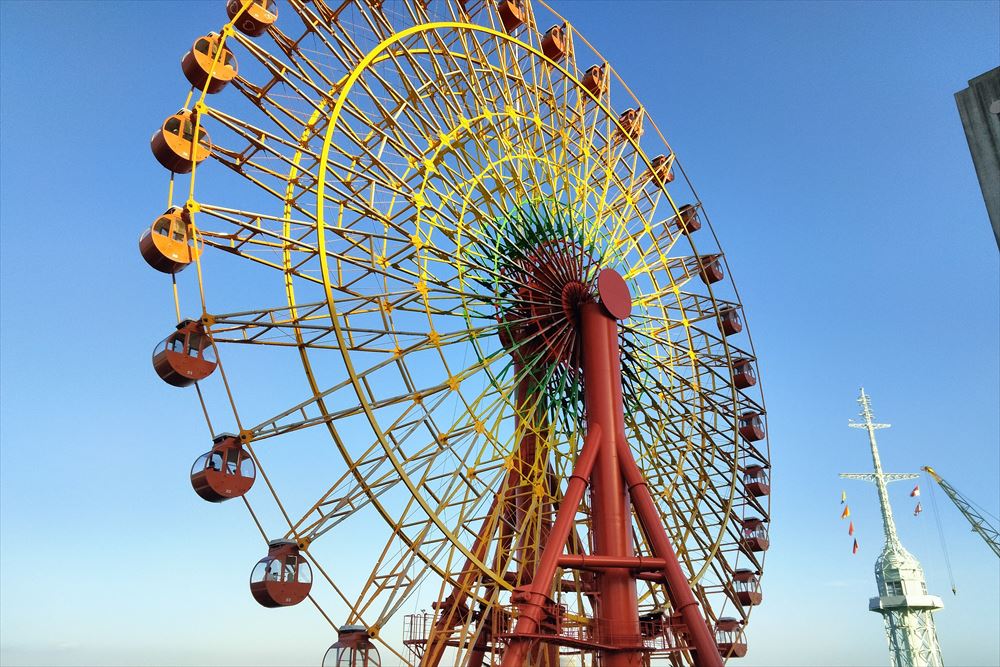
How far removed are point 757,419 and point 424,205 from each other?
14.2 m

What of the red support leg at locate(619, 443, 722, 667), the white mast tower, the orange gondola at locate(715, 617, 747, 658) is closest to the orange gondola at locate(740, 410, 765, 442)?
the orange gondola at locate(715, 617, 747, 658)

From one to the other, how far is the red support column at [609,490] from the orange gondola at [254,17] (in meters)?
9.50

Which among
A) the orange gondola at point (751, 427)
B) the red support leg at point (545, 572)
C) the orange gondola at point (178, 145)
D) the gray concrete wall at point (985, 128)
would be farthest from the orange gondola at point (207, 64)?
the orange gondola at point (751, 427)

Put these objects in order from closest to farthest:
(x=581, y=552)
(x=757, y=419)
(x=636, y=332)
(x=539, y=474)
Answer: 1. (x=539, y=474)
2. (x=581, y=552)
3. (x=636, y=332)
4. (x=757, y=419)

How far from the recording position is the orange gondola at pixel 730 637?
22.8 meters

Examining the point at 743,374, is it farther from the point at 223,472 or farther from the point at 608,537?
the point at 223,472

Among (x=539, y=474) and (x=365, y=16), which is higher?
(x=365, y=16)

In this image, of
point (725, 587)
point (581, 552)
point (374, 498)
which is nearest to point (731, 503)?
point (725, 587)

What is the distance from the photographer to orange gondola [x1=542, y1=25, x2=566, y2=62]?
24.0m

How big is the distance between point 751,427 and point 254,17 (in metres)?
18.3

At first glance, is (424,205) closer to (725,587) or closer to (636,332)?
(636,332)

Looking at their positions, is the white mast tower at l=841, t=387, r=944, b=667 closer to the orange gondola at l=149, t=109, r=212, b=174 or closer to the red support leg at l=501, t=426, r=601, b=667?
the red support leg at l=501, t=426, r=601, b=667

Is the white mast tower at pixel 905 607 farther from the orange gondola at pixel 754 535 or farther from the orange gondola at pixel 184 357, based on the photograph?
the orange gondola at pixel 184 357

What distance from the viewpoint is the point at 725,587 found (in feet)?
78.5
